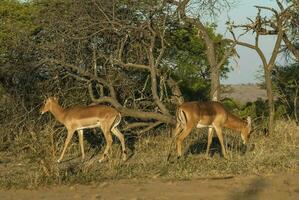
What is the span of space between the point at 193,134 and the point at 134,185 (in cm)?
698

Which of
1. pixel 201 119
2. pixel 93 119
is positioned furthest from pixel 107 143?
pixel 201 119

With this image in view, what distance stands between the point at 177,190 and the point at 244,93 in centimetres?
3662

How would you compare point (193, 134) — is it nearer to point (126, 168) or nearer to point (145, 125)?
point (145, 125)

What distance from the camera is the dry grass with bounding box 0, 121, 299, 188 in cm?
1023

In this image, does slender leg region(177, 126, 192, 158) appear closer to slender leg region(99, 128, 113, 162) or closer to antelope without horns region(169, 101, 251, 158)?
antelope without horns region(169, 101, 251, 158)

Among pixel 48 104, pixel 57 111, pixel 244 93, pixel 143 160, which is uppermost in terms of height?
pixel 48 104

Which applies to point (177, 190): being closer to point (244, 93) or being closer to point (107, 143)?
point (107, 143)

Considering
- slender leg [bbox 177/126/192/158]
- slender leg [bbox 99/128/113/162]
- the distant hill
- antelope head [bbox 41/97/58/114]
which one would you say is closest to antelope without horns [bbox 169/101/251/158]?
slender leg [bbox 177/126/192/158]

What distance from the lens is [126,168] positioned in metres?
11.5

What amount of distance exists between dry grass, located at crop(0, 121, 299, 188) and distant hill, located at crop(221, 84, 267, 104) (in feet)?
31.4

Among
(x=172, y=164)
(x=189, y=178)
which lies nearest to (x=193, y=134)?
(x=172, y=164)

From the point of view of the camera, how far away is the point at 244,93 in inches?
1778

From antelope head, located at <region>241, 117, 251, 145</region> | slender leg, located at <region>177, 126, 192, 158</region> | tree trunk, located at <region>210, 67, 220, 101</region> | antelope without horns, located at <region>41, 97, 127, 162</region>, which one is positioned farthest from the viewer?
tree trunk, located at <region>210, 67, 220, 101</region>

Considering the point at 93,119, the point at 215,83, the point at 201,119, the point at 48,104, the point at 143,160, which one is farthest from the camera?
the point at 215,83
